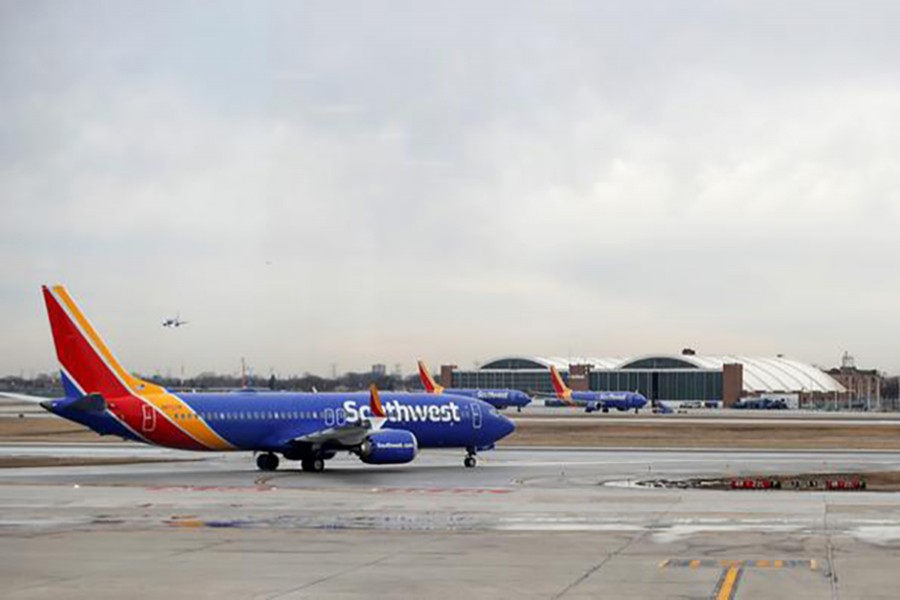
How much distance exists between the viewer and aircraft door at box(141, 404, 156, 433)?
2168 inches

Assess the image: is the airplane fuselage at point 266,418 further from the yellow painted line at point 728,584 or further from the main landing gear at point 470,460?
the yellow painted line at point 728,584

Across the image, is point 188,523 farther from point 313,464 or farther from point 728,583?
point 313,464

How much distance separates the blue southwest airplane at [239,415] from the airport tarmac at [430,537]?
170 centimetres

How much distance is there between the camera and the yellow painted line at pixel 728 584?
74.3 ft

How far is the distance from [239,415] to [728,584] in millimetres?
35930

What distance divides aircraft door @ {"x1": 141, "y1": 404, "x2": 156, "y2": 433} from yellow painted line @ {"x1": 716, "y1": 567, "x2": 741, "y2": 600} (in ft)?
111

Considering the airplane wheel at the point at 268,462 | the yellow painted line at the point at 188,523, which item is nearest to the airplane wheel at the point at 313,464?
the airplane wheel at the point at 268,462

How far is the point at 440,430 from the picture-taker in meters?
62.0

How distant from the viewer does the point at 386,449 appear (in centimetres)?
5644

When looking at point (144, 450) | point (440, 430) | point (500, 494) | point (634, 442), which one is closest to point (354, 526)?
point (500, 494)

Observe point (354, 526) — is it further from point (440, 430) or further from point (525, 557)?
point (440, 430)

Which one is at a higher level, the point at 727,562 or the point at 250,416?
the point at 250,416

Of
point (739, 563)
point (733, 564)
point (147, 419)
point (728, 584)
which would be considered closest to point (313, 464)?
point (147, 419)

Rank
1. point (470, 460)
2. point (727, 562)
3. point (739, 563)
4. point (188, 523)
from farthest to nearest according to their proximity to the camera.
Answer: point (470, 460) → point (188, 523) → point (727, 562) → point (739, 563)
